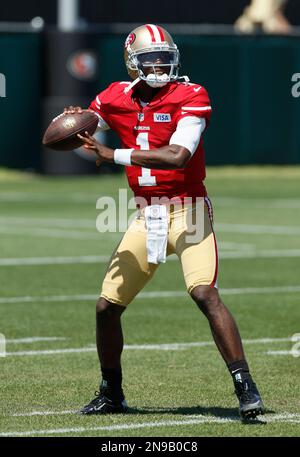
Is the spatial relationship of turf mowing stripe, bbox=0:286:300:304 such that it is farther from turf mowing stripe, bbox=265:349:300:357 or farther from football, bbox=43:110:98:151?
football, bbox=43:110:98:151

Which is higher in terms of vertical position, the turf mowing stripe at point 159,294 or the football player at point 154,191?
the football player at point 154,191

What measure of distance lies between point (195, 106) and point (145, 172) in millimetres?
483

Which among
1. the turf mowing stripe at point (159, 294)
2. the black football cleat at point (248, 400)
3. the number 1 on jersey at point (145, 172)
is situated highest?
the number 1 on jersey at point (145, 172)

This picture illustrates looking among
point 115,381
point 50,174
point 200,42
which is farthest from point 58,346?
point 200,42

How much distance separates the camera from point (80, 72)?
26.4m

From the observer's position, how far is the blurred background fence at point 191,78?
2645cm

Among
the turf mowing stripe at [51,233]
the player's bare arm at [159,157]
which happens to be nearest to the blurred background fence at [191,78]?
the turf mowing stripe at [51,233]

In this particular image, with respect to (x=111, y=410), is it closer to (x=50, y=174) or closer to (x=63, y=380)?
(x=63, y=380)

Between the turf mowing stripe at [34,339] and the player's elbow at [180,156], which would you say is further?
the turf mowing stripe at [34,339]

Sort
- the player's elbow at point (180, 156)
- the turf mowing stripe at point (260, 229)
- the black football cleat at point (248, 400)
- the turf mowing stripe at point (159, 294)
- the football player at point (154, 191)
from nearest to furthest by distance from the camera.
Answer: the black football cleat at point (248, 400), the player's elbow at point (180, 156), the football player at point (154, 191), the turf mowing stripe at point (159, 294), the turf mowing stripe at point (260, 229)

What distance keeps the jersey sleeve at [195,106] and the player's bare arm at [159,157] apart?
0.24 m

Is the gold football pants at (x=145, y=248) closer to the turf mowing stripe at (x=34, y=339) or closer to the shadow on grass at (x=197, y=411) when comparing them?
the shadow on grass at (x=197, y=411)

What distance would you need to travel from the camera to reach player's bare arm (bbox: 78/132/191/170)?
723 centimetres

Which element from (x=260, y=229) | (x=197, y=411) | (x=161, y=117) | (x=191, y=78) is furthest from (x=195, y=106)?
(x=191, y=78)
